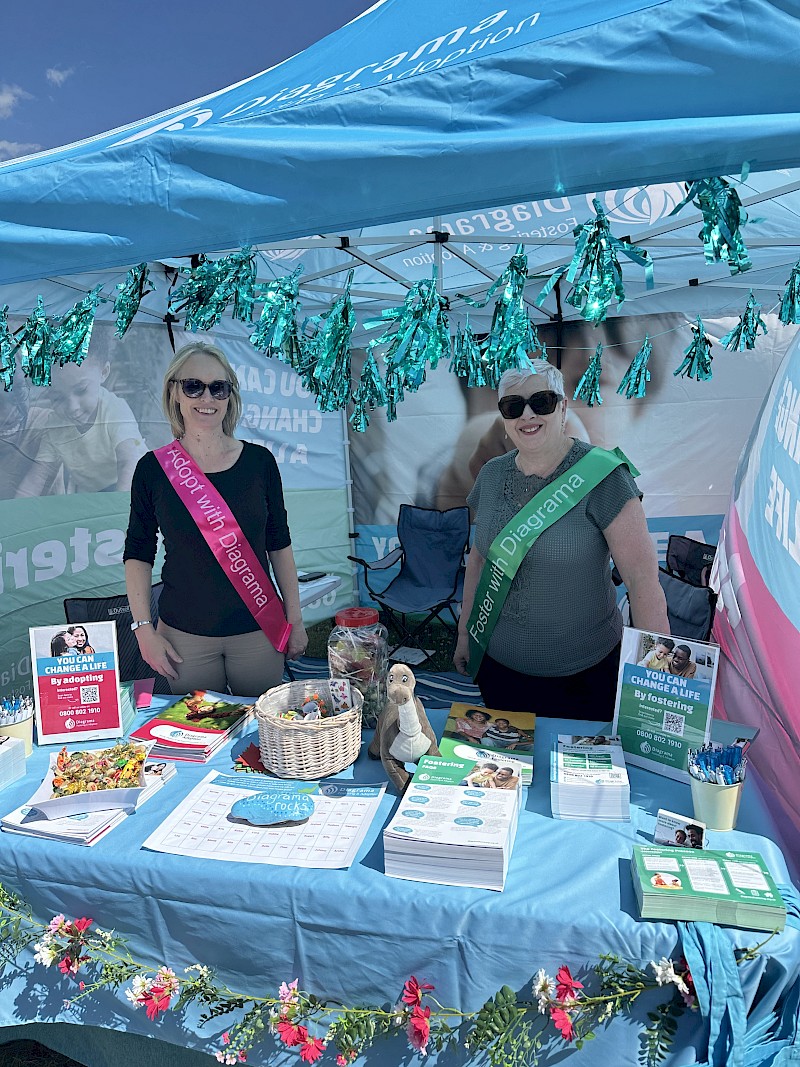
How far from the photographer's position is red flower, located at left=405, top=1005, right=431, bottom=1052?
1.07 metres

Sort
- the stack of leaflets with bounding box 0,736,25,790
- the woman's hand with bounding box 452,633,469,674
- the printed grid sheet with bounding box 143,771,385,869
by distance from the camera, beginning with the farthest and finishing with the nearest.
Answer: the woman's hand with bounding box 452,633,469,674 → the stack of leaflets with bounding box 0,736,25,790 → the printed grid sheet with bounding box 143,771,385,869

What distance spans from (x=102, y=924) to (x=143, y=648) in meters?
0.81

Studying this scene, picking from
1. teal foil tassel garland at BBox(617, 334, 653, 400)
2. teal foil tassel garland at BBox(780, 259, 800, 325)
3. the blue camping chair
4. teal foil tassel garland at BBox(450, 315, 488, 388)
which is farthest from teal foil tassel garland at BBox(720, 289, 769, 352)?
the blue camping chair

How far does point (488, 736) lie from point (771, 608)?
83cm

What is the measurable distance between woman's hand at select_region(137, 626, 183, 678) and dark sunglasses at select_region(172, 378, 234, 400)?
69 cm

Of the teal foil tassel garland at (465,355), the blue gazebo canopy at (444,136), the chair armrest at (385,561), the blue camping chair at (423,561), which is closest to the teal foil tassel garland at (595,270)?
the blue gazebo canopy at (444,136)

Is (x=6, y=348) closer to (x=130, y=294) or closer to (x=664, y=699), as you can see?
(x=130, y=294)

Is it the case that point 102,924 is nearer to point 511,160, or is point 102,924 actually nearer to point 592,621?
point 592,621

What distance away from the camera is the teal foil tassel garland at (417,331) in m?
1.59

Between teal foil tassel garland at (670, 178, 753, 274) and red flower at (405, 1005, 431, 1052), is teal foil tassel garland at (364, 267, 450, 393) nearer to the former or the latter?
teal foil tassel garland at (670, 178, 753, 274)

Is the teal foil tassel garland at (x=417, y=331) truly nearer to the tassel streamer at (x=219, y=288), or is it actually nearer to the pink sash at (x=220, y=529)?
the tassel streamer at (x=219, y=288)

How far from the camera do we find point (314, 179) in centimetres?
123

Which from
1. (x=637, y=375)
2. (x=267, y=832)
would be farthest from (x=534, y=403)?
(x=637, y=375)

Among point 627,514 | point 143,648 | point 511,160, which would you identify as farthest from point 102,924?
point 511,160
